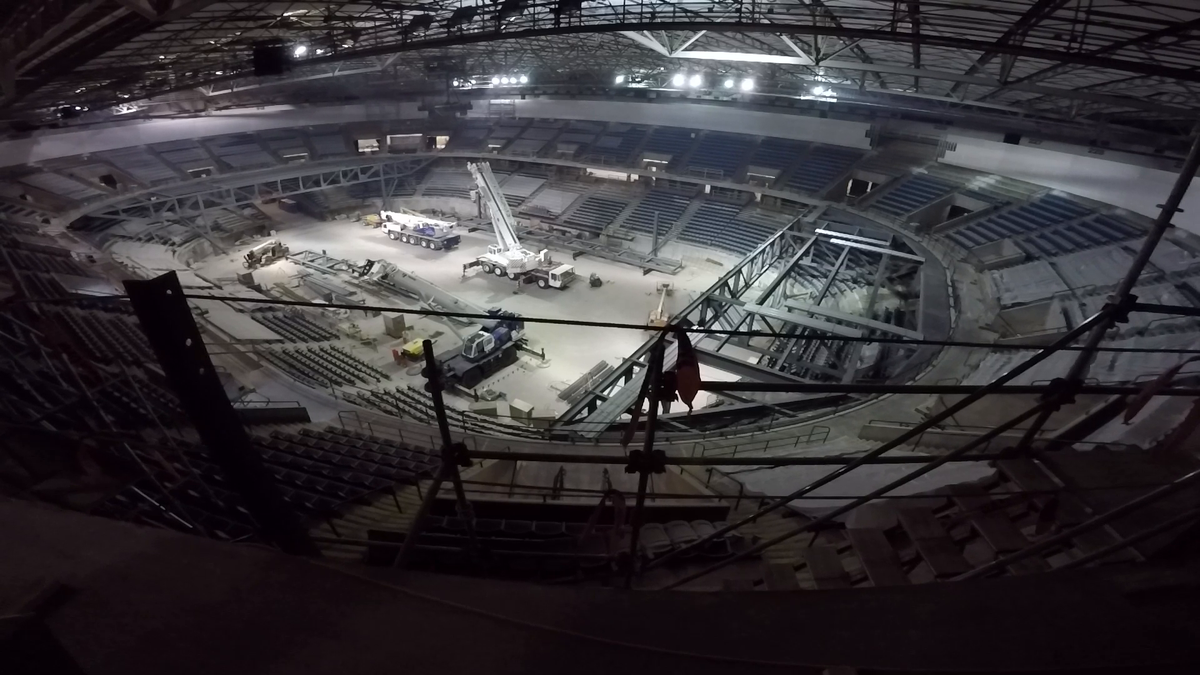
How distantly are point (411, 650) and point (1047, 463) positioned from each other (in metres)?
4.68

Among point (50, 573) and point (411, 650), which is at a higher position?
point (50, 573)

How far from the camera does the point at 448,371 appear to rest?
1684cm

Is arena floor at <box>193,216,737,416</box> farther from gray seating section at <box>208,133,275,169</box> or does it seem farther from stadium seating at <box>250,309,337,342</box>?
gray seating section at <box>208,133,275,169</box>

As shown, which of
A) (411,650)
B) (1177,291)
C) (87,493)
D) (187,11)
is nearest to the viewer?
(411,650)

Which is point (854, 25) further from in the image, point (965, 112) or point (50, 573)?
point (50, 573)

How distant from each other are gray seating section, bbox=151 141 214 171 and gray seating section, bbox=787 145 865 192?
99.3 ft

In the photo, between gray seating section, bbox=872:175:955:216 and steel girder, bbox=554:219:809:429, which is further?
gray seating section, bbox=872:175:955:216

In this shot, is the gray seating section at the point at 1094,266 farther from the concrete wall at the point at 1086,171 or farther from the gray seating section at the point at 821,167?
the gray seating section at the point at 821,167

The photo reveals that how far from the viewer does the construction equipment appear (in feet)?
67.5

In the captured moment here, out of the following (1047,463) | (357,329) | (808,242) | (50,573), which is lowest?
(357,329)

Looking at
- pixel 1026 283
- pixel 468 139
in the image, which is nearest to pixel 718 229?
pixel 1026 283

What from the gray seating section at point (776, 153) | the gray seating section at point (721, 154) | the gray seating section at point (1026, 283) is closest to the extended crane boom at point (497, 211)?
the gray seating section at point (721, 154)

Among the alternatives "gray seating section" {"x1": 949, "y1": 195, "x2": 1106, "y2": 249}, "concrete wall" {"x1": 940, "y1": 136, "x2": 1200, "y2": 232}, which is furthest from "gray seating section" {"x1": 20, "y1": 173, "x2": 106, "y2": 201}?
"concrete wall" {"x1": 940, "y1": 136, "x2": 1200, "y2": 232}

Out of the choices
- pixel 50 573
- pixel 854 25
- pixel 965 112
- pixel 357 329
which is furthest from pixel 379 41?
pixel 965 112
